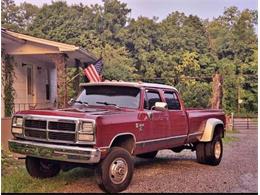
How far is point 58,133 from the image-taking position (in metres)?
7.14

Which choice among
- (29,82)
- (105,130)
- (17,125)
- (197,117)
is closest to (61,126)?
(105,130)

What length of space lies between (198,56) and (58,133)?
4853 centimetres

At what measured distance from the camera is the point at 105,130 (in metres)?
7.00

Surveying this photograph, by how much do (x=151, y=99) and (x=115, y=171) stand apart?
2176mm

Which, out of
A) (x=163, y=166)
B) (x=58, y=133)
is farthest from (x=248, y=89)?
(x=58, y=133)

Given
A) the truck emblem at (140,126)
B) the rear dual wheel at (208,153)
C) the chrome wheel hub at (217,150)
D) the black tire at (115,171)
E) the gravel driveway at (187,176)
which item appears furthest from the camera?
the chrome wheel hub at (217,150)

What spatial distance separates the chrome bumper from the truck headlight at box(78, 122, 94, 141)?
0.16 metres

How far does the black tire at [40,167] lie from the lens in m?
8.00

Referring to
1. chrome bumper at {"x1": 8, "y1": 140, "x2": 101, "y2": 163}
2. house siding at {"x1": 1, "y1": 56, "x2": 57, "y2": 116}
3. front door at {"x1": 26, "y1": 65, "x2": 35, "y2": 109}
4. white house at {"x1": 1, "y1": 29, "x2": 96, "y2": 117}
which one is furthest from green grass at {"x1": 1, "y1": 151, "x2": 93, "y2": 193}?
front door at {"x1": 26, "y1": 65, "x2": 35, "y2": 109}

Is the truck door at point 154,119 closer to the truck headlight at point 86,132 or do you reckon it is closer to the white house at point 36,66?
the truck headlight at point 86,132

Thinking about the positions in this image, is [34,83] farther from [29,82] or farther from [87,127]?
[87,127]

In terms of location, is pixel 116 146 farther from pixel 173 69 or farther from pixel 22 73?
pixel 173 69

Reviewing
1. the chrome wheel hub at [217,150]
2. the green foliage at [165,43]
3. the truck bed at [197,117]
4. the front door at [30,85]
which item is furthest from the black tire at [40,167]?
the green foliage at [165,43]

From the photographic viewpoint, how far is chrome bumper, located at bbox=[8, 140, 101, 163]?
22.1 feet
